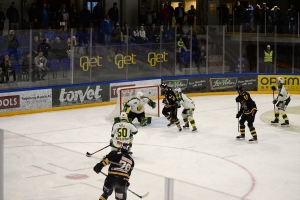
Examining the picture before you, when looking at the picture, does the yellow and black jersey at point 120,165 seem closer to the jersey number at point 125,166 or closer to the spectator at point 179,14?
the jersey number at point 125,166

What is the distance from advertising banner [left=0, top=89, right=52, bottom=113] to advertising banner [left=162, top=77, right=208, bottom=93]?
15.1 ft

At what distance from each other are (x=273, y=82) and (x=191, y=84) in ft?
9.81

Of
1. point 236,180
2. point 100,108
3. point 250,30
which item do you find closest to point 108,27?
point 100,108

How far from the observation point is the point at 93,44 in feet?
60.8

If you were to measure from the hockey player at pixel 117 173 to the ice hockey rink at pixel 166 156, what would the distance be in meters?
0.13

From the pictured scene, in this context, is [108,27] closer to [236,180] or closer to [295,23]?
[295,23]

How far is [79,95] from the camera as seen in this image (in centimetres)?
1830

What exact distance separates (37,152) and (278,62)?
16.3m

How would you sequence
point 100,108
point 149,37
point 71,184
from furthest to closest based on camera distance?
point 149,37
point 100,108
point 71,184

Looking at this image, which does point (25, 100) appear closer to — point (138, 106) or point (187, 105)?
point (138, 106)

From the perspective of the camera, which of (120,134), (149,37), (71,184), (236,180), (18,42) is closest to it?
(71,184)

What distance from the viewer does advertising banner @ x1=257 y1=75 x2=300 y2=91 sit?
21750 mm

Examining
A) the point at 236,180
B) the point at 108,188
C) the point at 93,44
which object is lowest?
the point at 236,180

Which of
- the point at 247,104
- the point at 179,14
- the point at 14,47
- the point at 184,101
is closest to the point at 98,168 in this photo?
the point at 247,104
